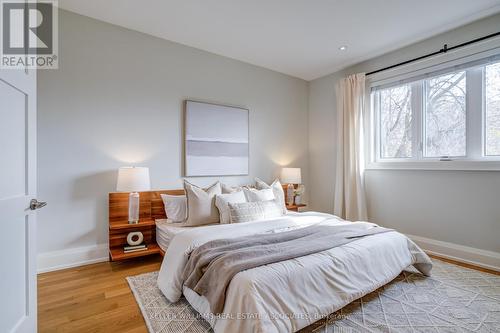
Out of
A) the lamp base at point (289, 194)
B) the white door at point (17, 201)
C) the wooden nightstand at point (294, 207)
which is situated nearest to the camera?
the white door at point (17, 201)

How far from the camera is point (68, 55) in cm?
271

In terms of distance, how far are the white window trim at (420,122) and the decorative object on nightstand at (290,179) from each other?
1.09m

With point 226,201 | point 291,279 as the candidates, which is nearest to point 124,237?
point 226,201

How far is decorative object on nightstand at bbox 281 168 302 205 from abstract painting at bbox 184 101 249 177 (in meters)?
0.69

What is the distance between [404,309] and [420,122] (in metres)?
2.50

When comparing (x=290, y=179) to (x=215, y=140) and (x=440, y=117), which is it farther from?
(x=440, y=117)

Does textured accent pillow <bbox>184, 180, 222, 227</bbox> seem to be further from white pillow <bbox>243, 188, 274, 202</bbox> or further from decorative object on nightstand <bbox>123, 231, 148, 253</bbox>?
decorative object on nightstand <bbox>123, 231, 148, 253</bbox>

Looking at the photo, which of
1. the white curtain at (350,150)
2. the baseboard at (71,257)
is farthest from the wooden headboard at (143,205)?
the white curtain at (350,150)

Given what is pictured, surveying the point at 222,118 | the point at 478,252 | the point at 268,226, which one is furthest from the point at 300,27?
the point at 478,252

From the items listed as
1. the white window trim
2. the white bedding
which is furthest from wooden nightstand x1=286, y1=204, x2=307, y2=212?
the white bedding

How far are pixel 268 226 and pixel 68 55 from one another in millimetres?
2843

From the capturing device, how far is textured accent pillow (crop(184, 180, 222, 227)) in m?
2.79

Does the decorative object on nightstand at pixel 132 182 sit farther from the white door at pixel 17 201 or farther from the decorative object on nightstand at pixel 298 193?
the decorative object on nightstand at pixel 298 193

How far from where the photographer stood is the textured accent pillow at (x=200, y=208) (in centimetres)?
279
